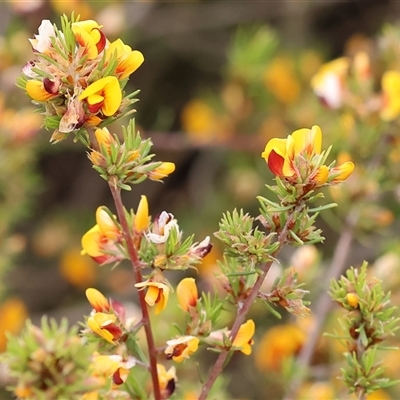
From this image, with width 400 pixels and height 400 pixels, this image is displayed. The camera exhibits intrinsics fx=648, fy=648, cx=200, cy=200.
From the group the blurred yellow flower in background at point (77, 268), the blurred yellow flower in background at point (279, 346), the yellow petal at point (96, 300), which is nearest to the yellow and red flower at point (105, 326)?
the yellow petal at point (96, 300)

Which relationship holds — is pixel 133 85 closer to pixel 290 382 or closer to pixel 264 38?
pixel 264 38

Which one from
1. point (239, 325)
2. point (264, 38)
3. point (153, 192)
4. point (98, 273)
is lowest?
point (98, 273)

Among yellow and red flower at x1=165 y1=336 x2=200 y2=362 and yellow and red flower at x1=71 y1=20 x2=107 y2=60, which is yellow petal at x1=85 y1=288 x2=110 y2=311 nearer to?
yellow and red flower at x1=165 y1=336 x2=200 y2=362

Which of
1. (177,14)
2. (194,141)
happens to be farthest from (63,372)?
(177,14)

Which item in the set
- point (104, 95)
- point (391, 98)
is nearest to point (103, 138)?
point (104, 95)

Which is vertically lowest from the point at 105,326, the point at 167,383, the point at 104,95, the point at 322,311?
the point at 322,311

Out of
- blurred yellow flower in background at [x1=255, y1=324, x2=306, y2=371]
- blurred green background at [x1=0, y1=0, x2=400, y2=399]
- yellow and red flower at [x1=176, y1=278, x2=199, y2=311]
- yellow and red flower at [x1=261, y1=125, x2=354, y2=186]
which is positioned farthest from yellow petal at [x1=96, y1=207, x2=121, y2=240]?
blurred green background at [x1=0, y1=0, x2=400, y2=399]

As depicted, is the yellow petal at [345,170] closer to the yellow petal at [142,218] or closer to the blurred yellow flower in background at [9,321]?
the yellow petal at [142,218]

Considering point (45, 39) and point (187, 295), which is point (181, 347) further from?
point (45, 39)
